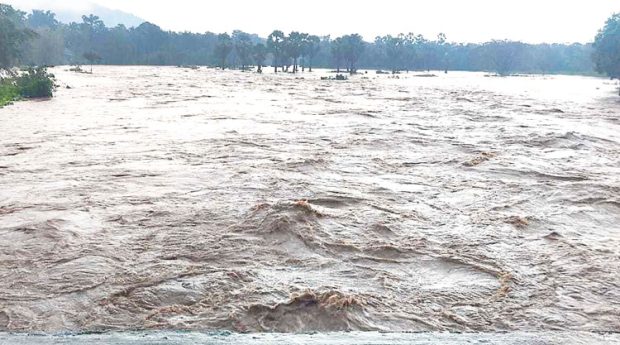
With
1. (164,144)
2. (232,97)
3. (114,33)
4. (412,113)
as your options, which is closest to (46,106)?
(232,97)

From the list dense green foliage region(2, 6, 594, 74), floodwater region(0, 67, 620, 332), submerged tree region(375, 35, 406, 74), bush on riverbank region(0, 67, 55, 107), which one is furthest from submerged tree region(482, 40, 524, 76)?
floodwater region(0, 67, 620, 332)

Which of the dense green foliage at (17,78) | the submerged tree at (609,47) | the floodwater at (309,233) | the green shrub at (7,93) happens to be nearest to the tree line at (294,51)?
the submerged tree at (609,47)

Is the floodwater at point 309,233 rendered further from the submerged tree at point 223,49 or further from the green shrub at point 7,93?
the submerged tree at point 223,49

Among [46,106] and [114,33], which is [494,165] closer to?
[46,106]

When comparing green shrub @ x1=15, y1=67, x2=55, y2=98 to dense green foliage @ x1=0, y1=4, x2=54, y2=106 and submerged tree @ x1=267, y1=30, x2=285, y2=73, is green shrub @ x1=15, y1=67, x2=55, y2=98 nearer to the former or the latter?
dense green foliage @ x1=0, y1=4, x2=54, y2=106

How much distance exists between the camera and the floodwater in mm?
4609

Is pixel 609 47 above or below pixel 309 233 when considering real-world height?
above

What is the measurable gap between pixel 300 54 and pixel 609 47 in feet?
130

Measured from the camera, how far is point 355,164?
10.5 metres

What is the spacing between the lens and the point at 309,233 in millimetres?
6492

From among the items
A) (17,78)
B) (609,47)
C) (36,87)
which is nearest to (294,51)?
(609,47)

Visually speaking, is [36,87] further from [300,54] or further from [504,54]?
[504,54]

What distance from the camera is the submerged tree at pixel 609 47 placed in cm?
3569

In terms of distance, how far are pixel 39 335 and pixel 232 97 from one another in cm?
2294
